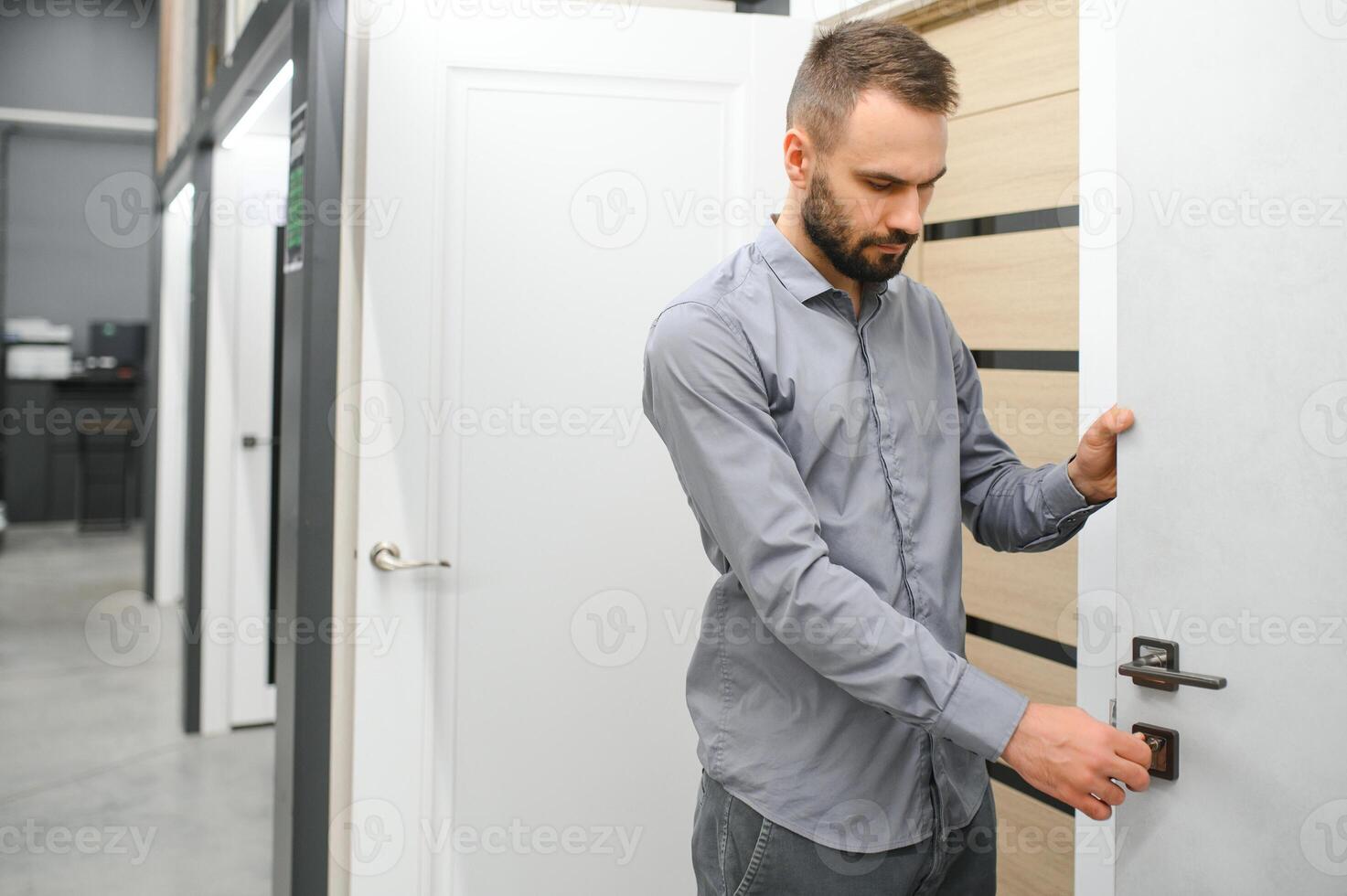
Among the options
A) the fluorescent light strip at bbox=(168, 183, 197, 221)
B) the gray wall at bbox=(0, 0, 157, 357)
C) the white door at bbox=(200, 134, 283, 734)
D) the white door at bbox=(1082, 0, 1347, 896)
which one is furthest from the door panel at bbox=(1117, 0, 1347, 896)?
the gray wall at bbox=(0, 0, 157, 357)

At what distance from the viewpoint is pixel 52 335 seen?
→ 9.05 meters

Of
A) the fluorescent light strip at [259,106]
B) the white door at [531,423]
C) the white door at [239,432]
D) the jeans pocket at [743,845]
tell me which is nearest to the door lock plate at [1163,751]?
the jeans pocket at [743,845]

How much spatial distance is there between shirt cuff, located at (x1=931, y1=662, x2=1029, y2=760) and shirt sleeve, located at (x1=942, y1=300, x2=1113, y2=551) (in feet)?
1.18

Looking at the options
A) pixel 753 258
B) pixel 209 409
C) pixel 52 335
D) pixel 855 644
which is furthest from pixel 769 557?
pixel 52 335

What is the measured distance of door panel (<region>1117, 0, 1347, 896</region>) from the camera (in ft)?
4.07

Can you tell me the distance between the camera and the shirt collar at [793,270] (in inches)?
55.1

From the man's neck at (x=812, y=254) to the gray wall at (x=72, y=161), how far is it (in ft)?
29.6

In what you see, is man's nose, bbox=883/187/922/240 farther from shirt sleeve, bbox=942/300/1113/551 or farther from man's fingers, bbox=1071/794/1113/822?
man's fingers, bbox=1071/794/1113/822

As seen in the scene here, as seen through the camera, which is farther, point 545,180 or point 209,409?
point 209,409

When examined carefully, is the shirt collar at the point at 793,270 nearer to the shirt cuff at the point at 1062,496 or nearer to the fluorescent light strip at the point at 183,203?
the shirt cuff at the point at 1062,496

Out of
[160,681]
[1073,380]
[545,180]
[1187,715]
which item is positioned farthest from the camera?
[160,681]

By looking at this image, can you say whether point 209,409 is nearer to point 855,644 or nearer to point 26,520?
point 855,644

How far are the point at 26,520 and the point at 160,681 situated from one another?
17.5ft

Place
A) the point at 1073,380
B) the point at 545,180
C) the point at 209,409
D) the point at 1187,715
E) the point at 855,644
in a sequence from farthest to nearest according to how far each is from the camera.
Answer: the point at 209,409 < the point at 545,180 < the point at 1073,380 < the point at 1187,715 < the point at 855,644
